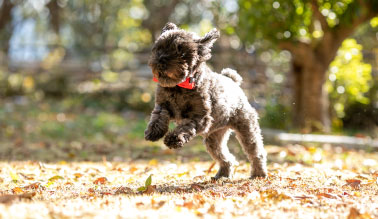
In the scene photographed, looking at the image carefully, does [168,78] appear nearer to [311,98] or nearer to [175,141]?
[175,141]

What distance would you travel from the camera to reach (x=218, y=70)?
46.1 ft

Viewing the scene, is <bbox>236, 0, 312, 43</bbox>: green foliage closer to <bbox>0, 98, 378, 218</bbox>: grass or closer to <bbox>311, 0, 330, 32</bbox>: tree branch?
<bbox>311, 0, 330, 32</bbox>: tree branch

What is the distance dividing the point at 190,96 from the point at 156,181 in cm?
138

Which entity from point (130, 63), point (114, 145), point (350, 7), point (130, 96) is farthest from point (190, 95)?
point (130, 63)

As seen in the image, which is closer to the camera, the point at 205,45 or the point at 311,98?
the point at 205,45

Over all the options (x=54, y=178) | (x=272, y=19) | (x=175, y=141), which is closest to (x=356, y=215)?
(x=175, y=141)

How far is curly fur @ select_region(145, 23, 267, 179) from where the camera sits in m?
4.13

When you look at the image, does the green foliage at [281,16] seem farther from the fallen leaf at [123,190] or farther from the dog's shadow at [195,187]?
the fallen leaf at [123,190]

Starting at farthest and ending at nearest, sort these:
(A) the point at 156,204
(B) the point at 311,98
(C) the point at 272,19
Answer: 1. (B) the point at 311,98
2. (C) the point at 272,19
3. (A) the point at 156,204

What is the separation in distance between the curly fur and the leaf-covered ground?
643 millimetres

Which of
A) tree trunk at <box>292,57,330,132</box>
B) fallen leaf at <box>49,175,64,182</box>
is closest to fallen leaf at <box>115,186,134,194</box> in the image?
fallen leaf at <box>49,175,64,182</box>

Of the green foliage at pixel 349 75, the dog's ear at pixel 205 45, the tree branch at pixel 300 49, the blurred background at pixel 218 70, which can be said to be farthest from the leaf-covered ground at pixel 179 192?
the green foliage at pixel 349 75

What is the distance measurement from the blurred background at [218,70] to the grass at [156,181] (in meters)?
0.13

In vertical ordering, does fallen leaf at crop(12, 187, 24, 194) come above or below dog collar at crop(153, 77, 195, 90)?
below
